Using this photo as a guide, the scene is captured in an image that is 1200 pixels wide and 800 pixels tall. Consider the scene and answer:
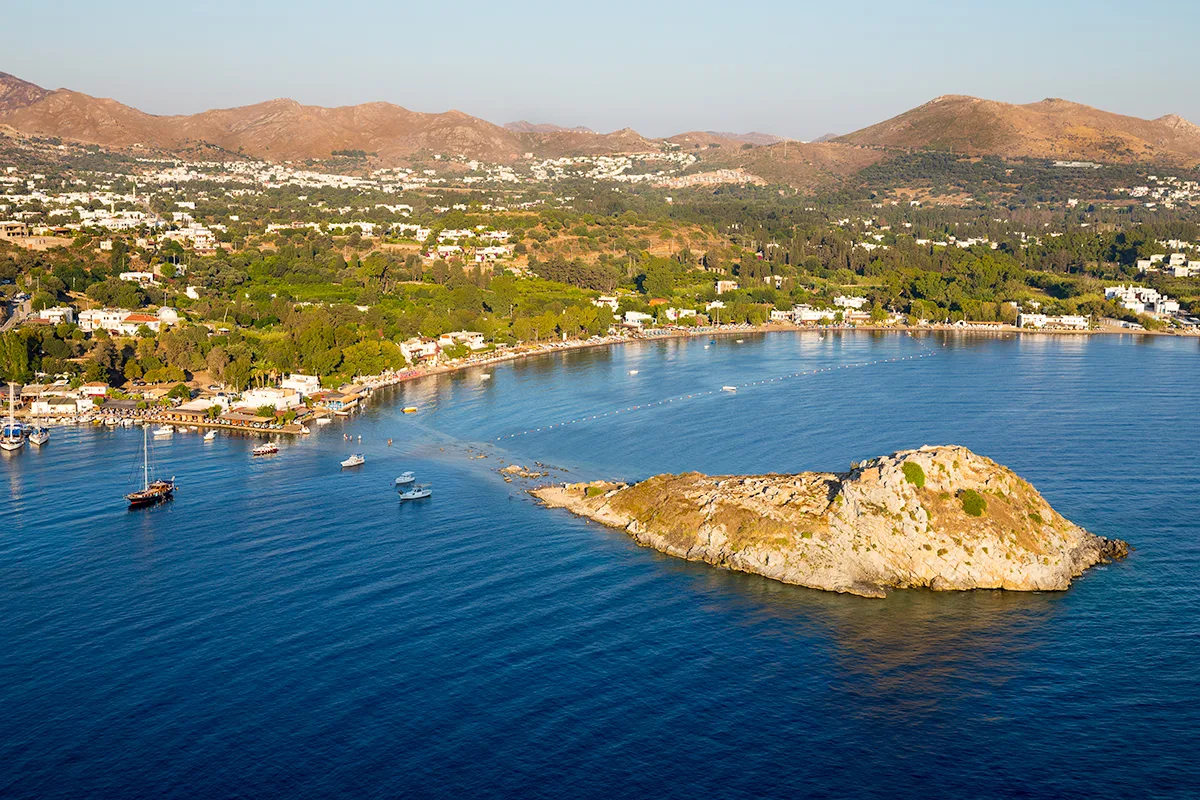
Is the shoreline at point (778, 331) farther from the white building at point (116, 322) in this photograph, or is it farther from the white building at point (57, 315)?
the white building at point (57, 315)

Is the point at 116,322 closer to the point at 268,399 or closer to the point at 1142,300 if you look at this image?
the point at 268,399

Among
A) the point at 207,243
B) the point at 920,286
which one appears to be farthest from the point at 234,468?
the point at 920,286

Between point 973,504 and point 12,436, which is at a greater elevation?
point 973,504

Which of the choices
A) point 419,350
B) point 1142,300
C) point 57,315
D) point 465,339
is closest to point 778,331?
point 465,339

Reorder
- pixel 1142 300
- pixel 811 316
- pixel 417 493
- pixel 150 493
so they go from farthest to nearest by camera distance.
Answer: pixel 1142 300 → pixel 811 316 → pixel 417 493 → pixel 150 493

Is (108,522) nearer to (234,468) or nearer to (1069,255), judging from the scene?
(234,468)

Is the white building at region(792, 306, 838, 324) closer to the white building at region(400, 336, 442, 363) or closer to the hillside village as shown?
the hillside village

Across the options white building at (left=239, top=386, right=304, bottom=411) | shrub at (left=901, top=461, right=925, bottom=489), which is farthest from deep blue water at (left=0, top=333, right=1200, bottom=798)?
white building at (left=239, top=386, right=304, bottom=411)
